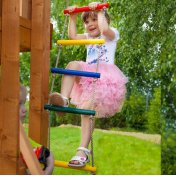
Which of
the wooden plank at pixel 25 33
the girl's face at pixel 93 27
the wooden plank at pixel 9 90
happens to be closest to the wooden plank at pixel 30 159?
the wooden plank at pixel 9 90

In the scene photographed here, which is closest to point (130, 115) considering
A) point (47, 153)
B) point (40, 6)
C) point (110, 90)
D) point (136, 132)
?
point (136, 132)

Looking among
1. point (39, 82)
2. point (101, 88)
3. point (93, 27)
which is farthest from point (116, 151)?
point (39, 82)

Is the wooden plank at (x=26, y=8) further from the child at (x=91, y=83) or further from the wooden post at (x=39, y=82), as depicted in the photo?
the child at (x=91, y=83)

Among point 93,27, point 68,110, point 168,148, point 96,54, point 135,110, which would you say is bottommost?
point 168,148

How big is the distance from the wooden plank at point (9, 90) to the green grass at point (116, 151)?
1.01 metres

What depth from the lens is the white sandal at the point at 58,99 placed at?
1.99 m

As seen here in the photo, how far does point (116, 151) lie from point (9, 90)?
4.64 feet

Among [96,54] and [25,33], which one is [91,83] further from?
[25,33]

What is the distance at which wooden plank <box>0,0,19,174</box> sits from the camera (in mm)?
1492

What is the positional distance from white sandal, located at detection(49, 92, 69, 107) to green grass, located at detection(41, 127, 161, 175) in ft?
1.82

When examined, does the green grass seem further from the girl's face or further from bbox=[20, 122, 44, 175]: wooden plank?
bbox=[20, 122, 44, 175]: wooden plank

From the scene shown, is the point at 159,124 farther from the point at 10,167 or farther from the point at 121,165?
the point at 10,167

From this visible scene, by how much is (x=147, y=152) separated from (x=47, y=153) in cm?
137

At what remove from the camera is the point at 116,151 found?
9.20ft
